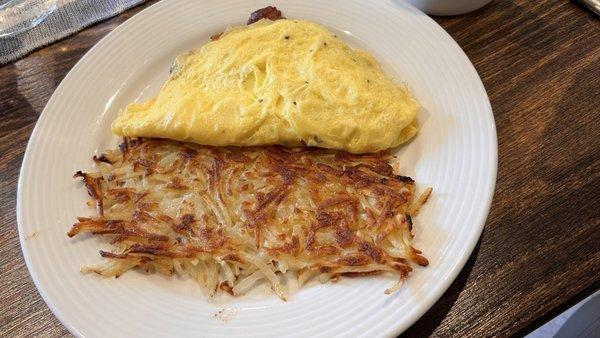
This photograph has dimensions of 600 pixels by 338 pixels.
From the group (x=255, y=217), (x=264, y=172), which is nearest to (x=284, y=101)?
(x=264, y=172)

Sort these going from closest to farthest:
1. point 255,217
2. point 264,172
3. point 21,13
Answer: point 255,217
point 264,172
point 21,13

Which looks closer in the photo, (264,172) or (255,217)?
A: (255,217)

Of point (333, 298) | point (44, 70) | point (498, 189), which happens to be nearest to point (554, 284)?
point (498, 189)

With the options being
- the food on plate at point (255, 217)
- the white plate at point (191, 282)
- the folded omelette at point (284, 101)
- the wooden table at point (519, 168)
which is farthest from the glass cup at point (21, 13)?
the food on plate at point (255, 217)

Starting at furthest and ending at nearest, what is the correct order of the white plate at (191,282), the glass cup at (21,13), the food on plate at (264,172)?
the glass cup at (21,13)
the food on plate at (264,172)
the white plate at (191,282)

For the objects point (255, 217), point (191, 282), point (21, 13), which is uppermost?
point (21, 13)

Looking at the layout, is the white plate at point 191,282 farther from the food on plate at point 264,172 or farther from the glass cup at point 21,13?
the glass cup at point 21,13

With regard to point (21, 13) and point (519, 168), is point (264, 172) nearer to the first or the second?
point (519, 168)
